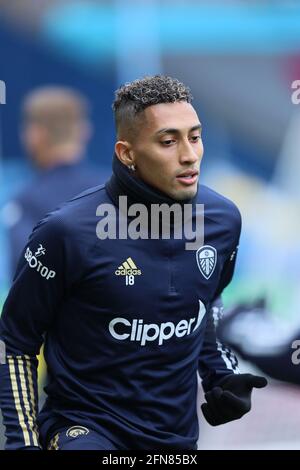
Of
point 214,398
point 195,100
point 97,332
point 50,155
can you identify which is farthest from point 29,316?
point 195,100

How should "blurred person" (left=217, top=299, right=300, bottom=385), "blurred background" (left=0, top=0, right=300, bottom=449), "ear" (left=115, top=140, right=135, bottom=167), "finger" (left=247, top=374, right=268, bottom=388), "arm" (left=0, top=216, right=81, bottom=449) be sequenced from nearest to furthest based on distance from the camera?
"arm" (left=0, top=216, right=81, bottom=449), "ear" (left=115, top=140, right=135, bottom=167), "finger" (left=247, top=374, right=268, bottom=388), "blurred background" (left=0, top=0, right=300, bottom=449), "blurred person" (left=217, top=299, right=300, bottom=385)

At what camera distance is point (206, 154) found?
4.75 metres

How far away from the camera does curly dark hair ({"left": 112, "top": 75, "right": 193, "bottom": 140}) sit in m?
2.87

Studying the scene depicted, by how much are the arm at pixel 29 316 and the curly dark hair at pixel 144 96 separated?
382 mm

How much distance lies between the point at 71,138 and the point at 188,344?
2008mm

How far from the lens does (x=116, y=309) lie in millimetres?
2832

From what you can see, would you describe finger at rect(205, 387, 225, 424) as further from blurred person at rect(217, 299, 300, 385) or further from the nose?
blurred person at rect(217, 299, 300, 385)

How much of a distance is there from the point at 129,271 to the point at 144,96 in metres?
0.52

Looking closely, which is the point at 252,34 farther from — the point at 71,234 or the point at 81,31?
the point at 71,234

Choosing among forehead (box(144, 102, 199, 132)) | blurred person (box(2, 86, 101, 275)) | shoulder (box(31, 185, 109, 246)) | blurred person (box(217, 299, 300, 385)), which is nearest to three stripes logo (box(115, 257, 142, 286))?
shoulder (box(31, 185, 109, 246))

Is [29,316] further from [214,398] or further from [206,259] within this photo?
[214,398]

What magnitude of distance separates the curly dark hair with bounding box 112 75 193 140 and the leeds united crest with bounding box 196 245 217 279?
0.45 metres

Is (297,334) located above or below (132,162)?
below

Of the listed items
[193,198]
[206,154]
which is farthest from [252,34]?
[193,198]
